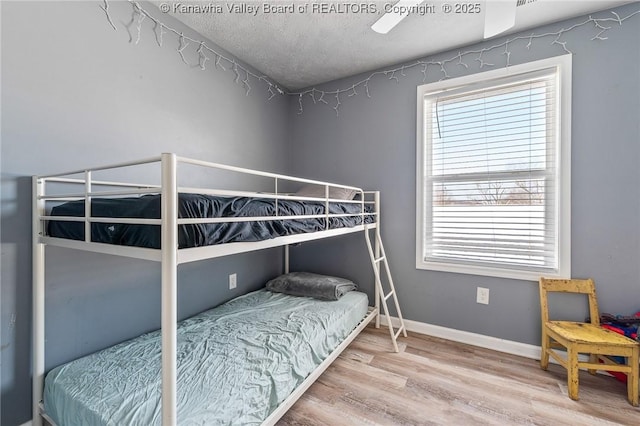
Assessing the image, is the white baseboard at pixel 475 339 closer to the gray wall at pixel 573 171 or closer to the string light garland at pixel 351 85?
the gray wall at pixel 573 171

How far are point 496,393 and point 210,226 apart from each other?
6.02 ft

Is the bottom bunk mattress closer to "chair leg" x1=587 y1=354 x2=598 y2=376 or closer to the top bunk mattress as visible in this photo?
the top bunk mattress

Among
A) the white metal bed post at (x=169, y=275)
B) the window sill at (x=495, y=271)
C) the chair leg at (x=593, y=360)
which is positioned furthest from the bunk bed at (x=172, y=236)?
the chair leg at (x=593, y=360)

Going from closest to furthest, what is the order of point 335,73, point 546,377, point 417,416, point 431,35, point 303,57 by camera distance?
point 417,416
point 546,377
point 431,35
point 303,57
point 335,73

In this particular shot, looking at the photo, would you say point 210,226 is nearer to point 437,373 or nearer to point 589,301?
point 437,373

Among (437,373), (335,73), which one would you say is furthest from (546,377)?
(335,73)

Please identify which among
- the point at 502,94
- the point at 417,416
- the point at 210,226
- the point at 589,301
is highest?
the point at 502,94

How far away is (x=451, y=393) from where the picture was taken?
1598mm

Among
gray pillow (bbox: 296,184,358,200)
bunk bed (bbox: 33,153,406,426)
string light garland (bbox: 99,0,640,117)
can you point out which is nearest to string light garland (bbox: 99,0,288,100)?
string light garland (bbox: 99,0,640,117)

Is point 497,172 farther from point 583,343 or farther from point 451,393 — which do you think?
point 451,393

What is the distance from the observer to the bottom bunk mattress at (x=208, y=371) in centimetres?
103

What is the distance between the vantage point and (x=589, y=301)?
1785 millimetres

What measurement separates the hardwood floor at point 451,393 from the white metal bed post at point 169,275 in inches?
29.3

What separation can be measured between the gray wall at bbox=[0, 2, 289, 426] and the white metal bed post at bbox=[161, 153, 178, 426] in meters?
0.94
